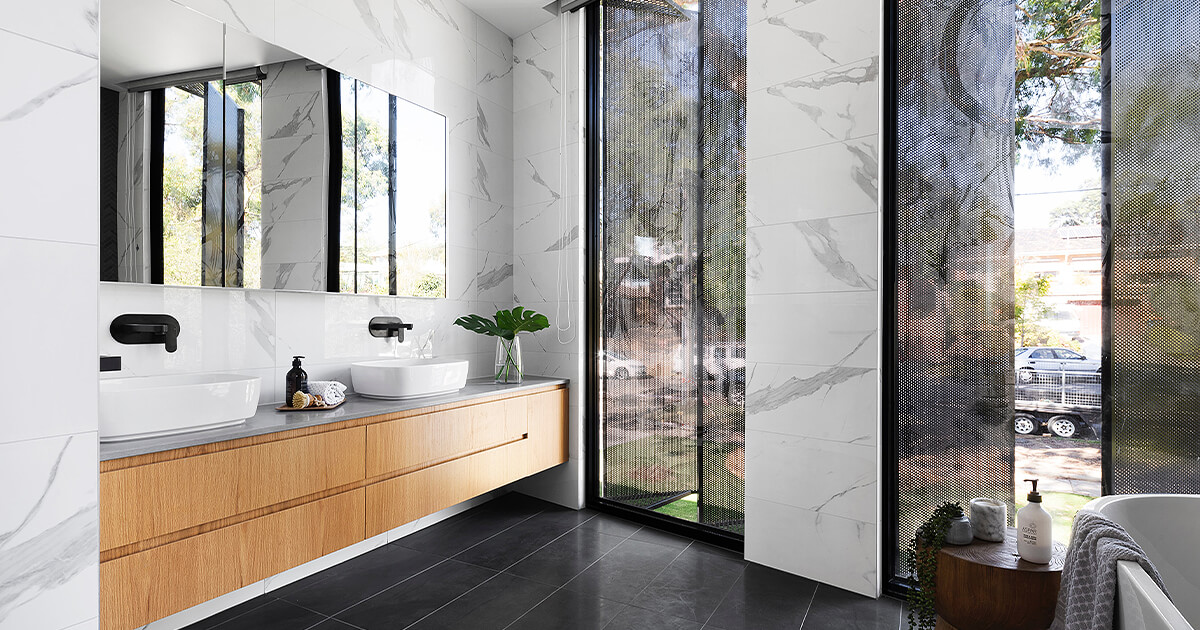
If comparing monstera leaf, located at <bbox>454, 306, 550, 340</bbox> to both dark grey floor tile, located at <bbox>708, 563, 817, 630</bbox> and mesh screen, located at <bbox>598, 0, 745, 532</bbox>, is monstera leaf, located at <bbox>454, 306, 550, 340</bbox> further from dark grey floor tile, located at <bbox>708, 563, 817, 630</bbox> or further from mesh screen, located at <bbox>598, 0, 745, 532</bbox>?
dark grey floor tile, located at <bbox>708, 563, 817, 630</bbox>

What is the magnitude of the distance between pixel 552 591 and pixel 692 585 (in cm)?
60

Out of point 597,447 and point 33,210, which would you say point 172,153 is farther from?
point 597,447

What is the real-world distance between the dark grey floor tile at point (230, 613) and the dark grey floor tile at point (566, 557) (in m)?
0.99

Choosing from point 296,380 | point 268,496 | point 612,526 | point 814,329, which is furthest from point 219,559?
point 814,329

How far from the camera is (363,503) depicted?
2250 mm

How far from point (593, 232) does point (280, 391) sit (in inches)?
73.0

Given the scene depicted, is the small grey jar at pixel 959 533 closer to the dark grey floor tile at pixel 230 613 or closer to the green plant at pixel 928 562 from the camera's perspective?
the green plant at pixel 928 562

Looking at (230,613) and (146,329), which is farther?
(230,613)

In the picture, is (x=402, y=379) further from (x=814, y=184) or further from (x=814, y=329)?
(x=814, y=184)

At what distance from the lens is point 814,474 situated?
248cm

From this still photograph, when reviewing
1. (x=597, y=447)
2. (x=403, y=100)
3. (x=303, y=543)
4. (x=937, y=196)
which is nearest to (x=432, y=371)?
(x=303, y=543)

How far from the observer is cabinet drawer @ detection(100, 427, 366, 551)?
5.11 feet

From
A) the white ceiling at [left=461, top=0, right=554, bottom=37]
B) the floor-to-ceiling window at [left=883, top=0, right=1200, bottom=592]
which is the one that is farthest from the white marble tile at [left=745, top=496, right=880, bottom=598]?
the white ceiling at [left=461, top=0, right=554, bottom=37]

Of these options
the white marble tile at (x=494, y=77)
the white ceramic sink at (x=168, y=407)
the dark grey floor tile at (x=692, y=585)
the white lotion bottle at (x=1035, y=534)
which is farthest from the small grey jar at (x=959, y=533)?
the white marble tile at (x=494, y=77)
